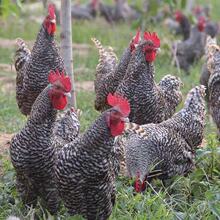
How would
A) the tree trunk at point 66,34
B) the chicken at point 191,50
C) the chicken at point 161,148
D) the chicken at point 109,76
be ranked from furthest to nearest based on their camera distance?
1. the chicken at point 191,50
2. the chicken at point 109,76
3. the tree trunk at point 66,34
4. the chicken at point 161,148

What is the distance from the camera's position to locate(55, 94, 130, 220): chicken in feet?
15.4

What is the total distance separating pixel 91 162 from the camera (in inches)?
188

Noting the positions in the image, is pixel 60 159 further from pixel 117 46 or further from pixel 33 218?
pixel 117 46

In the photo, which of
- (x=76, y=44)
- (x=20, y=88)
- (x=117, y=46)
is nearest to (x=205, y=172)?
(x=20, y=88)

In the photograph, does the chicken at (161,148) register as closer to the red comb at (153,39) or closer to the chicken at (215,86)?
the chicken at (215,86)

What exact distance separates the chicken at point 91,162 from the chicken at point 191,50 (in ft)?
22.2

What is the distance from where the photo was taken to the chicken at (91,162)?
185 inches

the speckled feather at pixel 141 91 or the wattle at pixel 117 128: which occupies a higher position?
the wattle at pixel 117 128

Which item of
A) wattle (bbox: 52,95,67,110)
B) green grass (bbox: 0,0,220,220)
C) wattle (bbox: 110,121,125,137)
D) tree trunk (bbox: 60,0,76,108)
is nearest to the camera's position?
wattle (bbox: 110,121,125,137)

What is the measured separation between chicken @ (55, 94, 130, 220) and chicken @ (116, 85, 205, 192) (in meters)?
0.84

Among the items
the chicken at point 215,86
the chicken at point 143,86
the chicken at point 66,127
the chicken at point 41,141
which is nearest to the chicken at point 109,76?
the chicken at point 143,86

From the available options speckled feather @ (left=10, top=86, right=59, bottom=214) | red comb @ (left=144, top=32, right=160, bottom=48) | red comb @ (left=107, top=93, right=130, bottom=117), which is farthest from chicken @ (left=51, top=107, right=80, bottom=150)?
red comb @ (left=144, top=32, right=160, bottom=48)

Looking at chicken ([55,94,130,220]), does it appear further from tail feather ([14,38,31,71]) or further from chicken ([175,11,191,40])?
chicken ([175,11,191,40])

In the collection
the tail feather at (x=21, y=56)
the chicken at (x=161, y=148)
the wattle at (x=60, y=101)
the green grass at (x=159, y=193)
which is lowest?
the green grass at (x=159, y=193)
